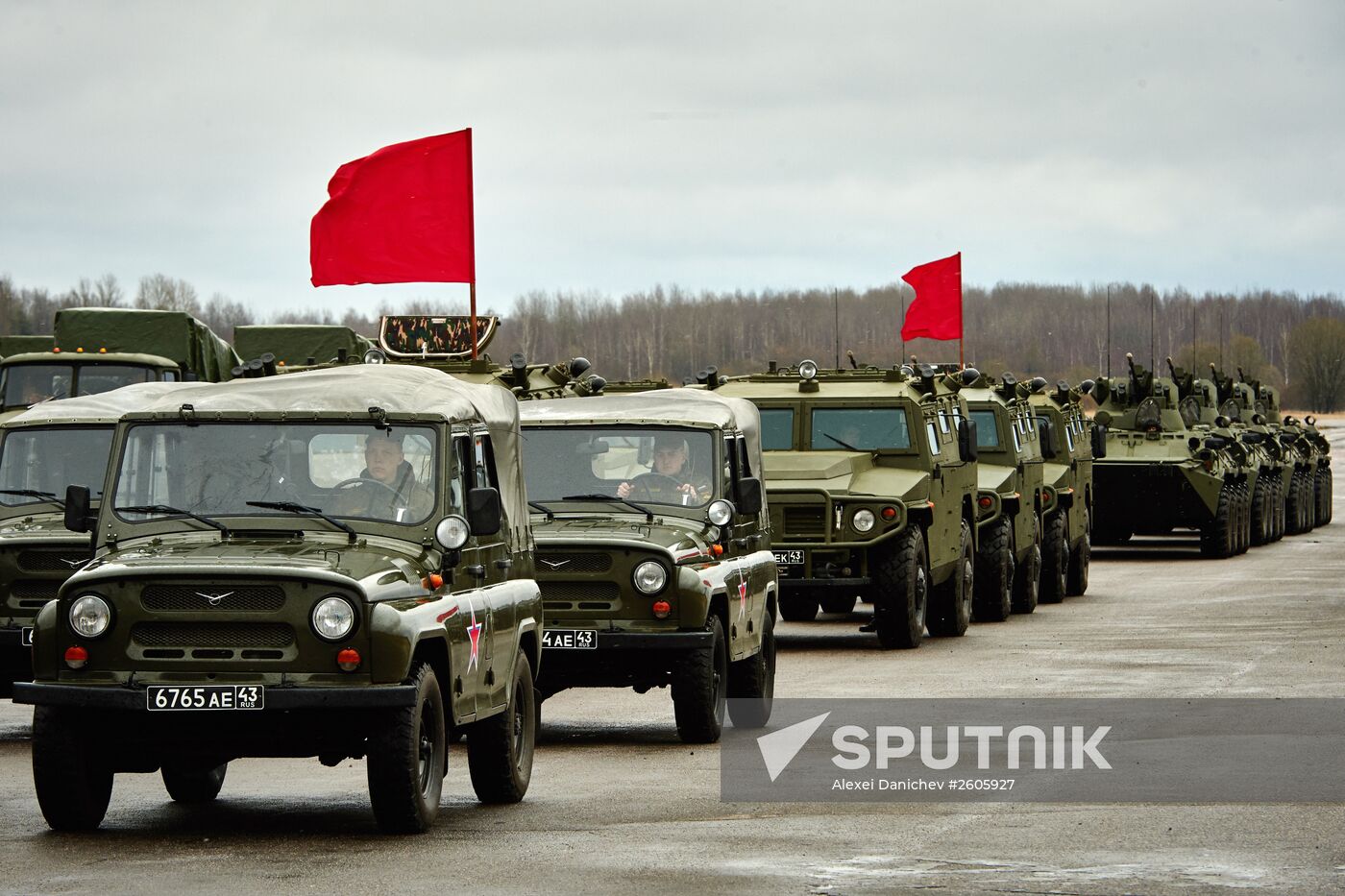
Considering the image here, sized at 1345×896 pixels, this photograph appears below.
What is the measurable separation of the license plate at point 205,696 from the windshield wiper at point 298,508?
3.10 ft

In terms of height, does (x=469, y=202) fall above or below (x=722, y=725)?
above

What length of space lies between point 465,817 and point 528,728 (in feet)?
3.09

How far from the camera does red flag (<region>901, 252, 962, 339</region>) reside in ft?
97.7

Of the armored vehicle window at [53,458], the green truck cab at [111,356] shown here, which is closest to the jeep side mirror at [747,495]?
the armored vehicle window at [53,458]

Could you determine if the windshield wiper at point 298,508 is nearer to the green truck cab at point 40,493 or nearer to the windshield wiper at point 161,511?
the windshield wiper at point 161,511

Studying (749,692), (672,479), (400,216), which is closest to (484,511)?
(672,479)

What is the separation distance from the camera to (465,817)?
9.71m

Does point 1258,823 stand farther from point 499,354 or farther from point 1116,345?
point 1116,345

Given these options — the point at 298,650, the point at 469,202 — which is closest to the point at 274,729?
the point at 298,650

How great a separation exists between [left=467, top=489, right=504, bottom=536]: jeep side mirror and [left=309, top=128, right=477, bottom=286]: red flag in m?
8.40

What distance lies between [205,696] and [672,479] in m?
5.19

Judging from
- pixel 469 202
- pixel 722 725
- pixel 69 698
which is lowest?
pixel 722 725

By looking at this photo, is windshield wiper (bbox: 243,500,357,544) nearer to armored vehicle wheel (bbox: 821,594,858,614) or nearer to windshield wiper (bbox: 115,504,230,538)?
windshield wiper (bbox: 115,504,230,538)

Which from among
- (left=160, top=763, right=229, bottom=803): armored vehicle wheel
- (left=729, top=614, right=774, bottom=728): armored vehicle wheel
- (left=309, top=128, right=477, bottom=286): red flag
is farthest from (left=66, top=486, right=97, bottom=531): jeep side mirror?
(left=309, top=128, right=477, bottom=286): red flag
